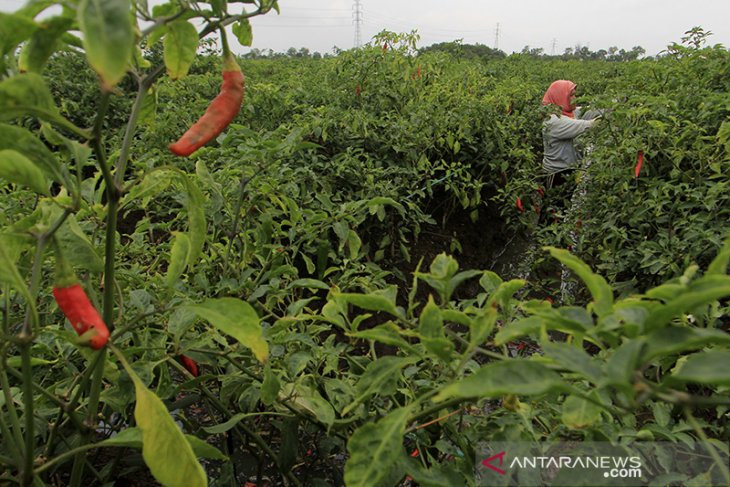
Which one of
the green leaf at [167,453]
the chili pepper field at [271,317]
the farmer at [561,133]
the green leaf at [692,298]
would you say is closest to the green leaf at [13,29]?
the chili pepper field at [271,317]

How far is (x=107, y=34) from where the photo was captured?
1.30 ft

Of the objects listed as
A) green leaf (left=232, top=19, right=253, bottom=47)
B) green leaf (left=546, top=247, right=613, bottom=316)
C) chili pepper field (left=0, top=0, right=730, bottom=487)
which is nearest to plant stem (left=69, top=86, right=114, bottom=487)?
chili pepper field (left=0, top=0, right=730, bottom=487)

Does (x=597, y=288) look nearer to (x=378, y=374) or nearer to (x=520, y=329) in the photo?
(x=520, y=329)

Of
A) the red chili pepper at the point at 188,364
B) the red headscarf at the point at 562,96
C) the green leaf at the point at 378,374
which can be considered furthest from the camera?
the red headscarf at the point at 562,96

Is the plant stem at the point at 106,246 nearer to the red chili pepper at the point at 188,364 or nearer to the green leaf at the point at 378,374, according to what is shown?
the red chili pepper at the point at 188,364

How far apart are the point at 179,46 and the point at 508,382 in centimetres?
51

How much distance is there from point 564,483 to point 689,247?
1.75 meters

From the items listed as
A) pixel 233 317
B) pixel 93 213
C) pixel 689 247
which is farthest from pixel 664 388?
pixel 689 247

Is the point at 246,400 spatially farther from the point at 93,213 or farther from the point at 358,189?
the point at 358,189

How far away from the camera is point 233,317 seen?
545 millimetres

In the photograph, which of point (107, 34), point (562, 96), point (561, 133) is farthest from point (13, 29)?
point (562, 96)

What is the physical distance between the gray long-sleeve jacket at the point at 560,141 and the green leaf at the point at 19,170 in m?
3.90

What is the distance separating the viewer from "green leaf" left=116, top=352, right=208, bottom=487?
0.51 meters

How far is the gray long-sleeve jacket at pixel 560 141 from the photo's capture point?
12.9 feet
